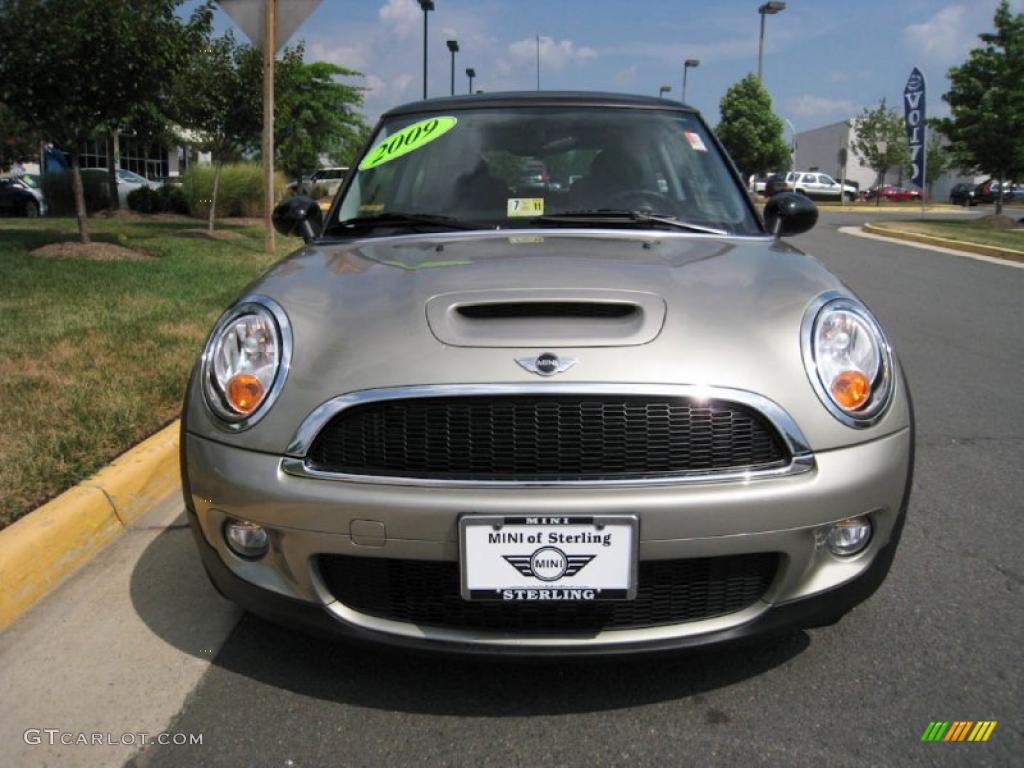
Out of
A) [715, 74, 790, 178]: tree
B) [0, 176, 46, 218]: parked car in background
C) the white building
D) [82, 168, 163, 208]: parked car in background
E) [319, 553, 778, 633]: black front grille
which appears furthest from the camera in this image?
the white building

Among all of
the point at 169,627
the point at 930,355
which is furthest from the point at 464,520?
the point at 930,355

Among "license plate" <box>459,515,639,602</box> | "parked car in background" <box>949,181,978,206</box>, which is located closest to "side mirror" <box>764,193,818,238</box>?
"license plate" <box>459,515,639,602</box>

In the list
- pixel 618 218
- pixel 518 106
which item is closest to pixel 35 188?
pixel 518 106

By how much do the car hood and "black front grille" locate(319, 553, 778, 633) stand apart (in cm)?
33

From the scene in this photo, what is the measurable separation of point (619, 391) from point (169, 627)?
5.03 ft

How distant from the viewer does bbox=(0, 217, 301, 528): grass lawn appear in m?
3.50

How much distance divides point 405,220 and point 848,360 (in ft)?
5.16

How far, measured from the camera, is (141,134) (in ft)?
62.1

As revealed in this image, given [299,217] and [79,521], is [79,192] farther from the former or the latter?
[79,521]

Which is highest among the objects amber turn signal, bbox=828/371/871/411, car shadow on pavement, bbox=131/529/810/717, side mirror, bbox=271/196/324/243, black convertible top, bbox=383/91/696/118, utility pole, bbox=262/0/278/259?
utility pole, bbox=262/0/278/259

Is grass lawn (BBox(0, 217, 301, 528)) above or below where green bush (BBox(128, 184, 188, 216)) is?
below

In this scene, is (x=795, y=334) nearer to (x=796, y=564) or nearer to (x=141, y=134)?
(x=796, y=564)

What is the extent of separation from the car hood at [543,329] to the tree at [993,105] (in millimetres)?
21741

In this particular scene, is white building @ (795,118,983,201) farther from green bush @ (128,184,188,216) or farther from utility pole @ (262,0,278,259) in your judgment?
utility pole @ (262,0,278,259)
